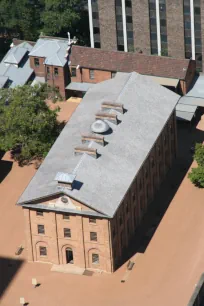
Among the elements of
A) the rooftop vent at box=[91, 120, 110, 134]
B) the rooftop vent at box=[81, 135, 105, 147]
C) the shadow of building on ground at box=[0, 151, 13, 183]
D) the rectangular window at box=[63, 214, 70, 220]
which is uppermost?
the rooftop vent at box=[91, 120, 110, 134]

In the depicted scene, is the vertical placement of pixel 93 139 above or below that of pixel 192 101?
above

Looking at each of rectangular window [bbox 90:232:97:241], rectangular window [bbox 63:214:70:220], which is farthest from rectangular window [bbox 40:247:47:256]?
rectangular window [bbox 90:232:97:241]

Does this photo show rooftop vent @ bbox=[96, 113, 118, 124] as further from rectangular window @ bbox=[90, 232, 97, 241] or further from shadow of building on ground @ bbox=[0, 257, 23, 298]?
shadow of building on ground @ bbox=[0, 257, 23, 298]

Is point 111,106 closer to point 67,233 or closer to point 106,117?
point 106,117

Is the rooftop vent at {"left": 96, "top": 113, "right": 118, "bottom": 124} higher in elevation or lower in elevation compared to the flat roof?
higher

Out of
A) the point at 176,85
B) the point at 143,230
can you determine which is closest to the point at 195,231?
the point at 143,230

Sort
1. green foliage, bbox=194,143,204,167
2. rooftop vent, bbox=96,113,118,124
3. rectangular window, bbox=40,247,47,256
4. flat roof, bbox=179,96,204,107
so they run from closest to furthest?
rectangular window, bbox=40,247,47,256 < rooftop vent, bbox=96,113,118,124 < green foliage, bbox=194,143,204,167 < flat roof, bbox=179,96,204,107

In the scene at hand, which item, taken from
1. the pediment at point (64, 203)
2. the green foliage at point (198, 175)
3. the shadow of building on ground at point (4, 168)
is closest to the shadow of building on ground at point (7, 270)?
the pediment at point (64, 203)

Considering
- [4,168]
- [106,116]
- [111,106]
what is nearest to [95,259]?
[106,116]
